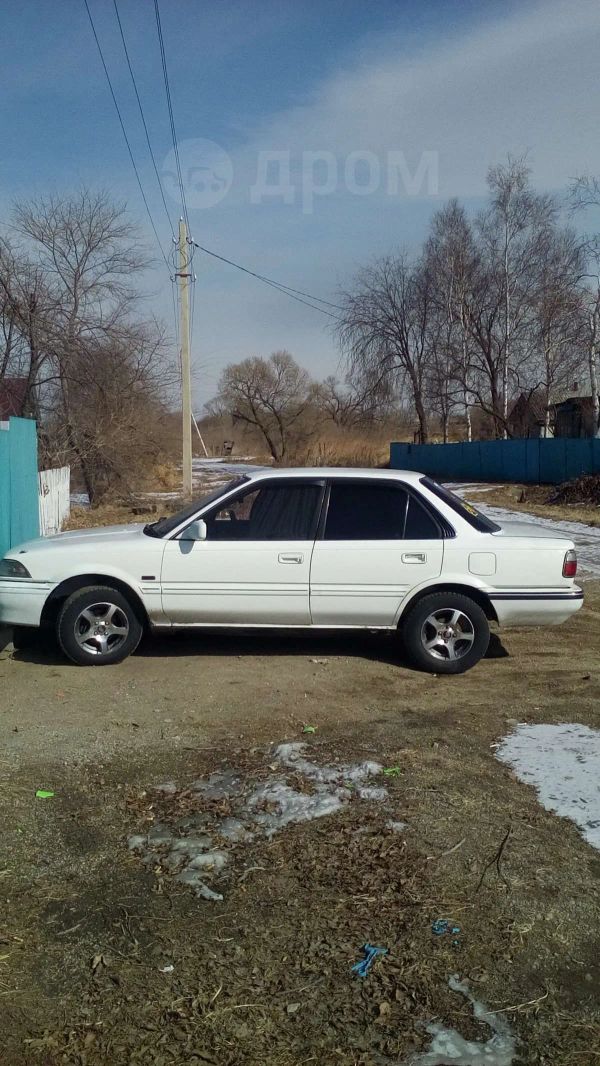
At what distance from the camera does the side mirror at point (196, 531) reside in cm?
652

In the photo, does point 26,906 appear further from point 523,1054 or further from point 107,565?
point 107,565

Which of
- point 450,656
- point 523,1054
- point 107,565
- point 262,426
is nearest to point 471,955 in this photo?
point 523,1054

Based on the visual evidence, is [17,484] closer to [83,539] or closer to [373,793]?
[83,539]

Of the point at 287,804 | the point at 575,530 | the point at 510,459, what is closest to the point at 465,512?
the point at 287,804

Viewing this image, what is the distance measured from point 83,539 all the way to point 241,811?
335cm

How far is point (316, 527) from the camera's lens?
672 centimetres

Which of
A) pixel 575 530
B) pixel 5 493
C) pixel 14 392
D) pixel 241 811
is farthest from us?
pixel 14 392

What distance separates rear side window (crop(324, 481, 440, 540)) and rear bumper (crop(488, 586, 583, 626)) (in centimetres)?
72

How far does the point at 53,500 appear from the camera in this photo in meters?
17.0

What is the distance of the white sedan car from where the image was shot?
655 centimetres

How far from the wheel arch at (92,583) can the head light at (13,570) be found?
0.26 meters

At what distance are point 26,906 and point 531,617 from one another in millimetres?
4437

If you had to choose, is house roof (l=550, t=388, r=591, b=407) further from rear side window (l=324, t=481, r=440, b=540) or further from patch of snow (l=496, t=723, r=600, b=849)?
patch of snow (l=496, t=723, r=600, b=849)

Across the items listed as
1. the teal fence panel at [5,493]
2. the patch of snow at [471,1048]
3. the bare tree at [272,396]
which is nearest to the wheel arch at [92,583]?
the teal fence panel at [5,493]
